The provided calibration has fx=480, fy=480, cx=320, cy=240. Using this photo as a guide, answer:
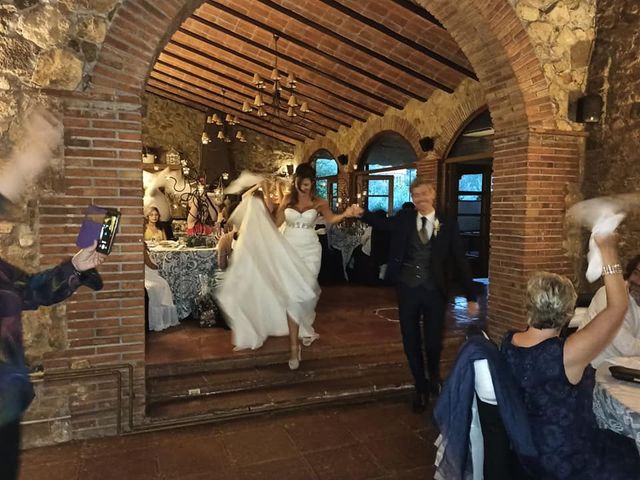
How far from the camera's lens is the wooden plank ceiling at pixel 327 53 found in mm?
6398

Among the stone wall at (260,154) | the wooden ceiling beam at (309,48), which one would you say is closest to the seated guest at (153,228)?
the wooden ceiling beam at (309,48)

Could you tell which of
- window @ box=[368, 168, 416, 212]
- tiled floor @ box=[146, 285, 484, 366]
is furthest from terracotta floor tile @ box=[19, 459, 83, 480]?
window @ box=[368, 168, 416, 212]

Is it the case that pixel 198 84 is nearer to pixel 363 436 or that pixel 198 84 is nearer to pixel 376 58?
pixel 376 58

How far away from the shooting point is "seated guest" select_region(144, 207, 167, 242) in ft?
22.3

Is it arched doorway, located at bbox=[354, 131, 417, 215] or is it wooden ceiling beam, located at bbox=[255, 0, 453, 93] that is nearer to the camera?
wooden ceiling beam, located at bbox=[255, 0, 453, 93]

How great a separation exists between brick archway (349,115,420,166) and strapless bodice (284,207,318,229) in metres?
4.97

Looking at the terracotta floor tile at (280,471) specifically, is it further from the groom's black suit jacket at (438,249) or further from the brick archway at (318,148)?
the brick archway at (318,148)

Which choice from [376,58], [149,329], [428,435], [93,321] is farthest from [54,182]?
[376,58]

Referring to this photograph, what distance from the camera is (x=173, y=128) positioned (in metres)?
14.2

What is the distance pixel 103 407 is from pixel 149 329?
1882 mm

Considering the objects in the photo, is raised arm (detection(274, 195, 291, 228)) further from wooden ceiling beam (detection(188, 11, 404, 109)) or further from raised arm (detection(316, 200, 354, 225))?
wooden ceiling beam (detection(188, 11, 404, 109))

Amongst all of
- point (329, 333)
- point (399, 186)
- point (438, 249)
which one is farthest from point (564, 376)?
point (399, 186)

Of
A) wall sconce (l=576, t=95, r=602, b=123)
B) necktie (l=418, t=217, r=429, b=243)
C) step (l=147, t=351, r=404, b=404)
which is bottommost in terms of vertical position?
step (l=147, t=351, r=404, b=404)

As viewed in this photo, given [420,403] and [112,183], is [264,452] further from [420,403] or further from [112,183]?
[112,183]
